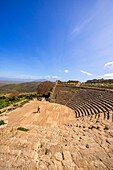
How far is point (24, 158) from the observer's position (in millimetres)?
4102

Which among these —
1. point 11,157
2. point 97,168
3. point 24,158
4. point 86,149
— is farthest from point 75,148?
point 11,157

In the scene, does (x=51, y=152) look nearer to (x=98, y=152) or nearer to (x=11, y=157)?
(x=11, y=157)

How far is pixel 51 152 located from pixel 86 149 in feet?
4.55

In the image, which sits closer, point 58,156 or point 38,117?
point 58,156

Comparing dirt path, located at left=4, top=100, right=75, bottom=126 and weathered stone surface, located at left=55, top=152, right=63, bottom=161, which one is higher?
weathered stone surface, located at left=55, top=152, right=63, bottom=161

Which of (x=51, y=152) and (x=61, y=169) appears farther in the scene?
(x=51, y=152)

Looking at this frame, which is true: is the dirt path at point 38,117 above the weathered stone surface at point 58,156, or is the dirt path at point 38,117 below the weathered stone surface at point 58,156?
below

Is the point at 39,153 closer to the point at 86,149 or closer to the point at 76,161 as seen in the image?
the point at 76,161

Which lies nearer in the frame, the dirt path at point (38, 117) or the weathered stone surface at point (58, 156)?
the weathered stone surface at point (58, 156)

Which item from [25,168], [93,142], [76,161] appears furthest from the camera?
[93,142]

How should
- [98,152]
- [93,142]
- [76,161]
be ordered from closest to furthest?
[76,161]
[98,152]
[93,142]

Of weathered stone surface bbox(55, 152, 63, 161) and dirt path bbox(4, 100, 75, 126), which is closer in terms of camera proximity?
weathered stone surface bbox(55, 152, 63, 161)

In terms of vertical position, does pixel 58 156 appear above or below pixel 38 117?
above

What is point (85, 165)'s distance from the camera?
3844mm
